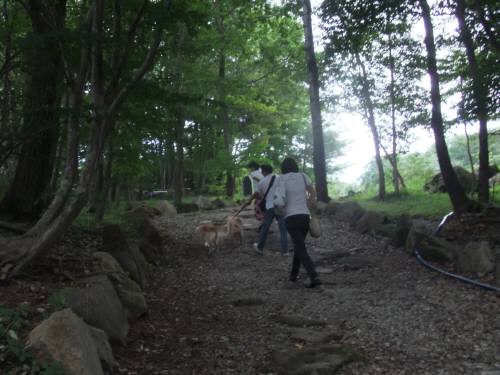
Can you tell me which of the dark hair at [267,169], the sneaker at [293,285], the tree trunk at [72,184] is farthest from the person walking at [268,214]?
the tree trunk at [72,184]

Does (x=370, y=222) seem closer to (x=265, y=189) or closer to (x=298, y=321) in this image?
(x=265, y=189)

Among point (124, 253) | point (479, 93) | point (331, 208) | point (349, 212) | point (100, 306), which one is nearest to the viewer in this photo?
point (100, 306)

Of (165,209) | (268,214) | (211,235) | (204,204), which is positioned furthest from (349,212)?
(204,204)

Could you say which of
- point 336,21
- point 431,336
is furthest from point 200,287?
point 336,21

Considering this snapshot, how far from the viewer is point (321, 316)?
530cm

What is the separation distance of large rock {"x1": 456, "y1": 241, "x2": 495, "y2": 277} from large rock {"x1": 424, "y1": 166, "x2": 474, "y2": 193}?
29.5 ft

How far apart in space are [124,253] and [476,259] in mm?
5080

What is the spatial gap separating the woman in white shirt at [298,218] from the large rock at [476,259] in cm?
214

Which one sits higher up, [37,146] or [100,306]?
[37,146]

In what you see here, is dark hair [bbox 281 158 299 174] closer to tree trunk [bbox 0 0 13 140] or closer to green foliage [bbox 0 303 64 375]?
tree trunk [bbox 0 0 13 140]

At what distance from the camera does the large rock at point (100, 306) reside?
4.18 metres

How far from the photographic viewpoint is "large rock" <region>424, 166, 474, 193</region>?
15.7 meters

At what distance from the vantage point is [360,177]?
43.0 metres

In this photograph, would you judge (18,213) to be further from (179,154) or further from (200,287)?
(179,154)
